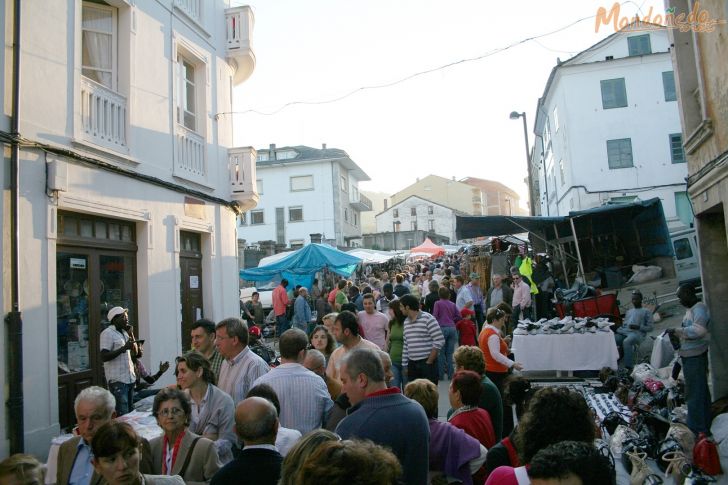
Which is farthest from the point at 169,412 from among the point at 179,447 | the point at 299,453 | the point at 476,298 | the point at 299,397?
the point at 476,298

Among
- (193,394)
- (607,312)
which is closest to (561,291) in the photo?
(607,312)

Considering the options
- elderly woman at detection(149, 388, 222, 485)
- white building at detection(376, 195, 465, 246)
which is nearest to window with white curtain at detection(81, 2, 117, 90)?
elderly woman at detection(149, 388, 222, 485)

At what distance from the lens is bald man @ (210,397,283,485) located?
2.85m

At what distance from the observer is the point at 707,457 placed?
564 cm

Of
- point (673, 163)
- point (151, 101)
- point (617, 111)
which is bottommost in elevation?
point (151, 101)

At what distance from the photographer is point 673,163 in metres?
27.9

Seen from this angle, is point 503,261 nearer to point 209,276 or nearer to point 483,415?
point 209,276

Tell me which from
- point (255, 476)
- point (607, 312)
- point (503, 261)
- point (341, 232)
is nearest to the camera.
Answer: point (255, 476)

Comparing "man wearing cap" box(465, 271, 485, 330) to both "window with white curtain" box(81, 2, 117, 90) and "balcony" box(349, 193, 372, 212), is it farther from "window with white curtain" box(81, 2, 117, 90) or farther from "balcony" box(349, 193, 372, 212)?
"balcony" box(349, 193, 372, 212)

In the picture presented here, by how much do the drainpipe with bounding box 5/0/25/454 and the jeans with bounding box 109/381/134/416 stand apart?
95cm

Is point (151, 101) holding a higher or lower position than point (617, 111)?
lower

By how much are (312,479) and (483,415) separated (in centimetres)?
277

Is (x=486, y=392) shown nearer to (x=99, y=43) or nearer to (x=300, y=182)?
(x=99, y=43)

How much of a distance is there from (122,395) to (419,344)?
3.80 m
